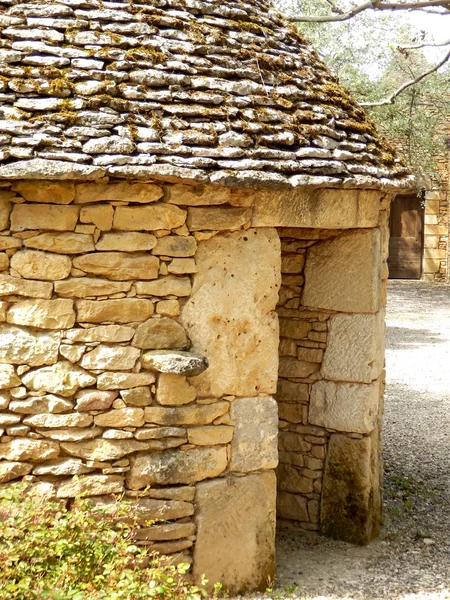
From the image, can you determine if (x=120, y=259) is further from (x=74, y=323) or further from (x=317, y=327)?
(x=317, y=327)

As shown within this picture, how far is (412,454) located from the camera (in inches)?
294

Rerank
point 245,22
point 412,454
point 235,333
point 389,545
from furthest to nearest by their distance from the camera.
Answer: point 412,454 → point 389,545 → point 245,22 → point 235,333

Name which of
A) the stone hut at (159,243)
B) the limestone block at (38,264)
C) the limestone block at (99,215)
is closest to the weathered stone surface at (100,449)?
the stone hut at (159,243)

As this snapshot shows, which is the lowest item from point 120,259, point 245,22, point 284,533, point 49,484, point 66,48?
point 284,533

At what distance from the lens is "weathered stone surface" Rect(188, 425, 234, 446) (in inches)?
164

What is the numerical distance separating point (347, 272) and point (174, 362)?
1617 millimetres

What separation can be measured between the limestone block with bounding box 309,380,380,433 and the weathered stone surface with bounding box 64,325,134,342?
1842 mm

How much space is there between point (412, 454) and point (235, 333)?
388 cm

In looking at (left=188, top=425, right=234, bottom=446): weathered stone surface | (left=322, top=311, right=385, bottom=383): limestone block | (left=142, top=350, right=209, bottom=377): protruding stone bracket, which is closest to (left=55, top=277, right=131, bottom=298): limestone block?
(left=142, top=350, right=209, bottom=377): protruding stone bracket

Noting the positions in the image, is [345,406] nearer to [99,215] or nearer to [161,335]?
[161,335]

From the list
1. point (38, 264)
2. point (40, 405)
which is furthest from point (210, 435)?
point (38, 264)

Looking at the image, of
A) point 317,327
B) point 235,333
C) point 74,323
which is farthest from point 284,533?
point 74,323

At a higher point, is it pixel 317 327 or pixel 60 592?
pixel 317 327

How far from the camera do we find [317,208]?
14.6ft
